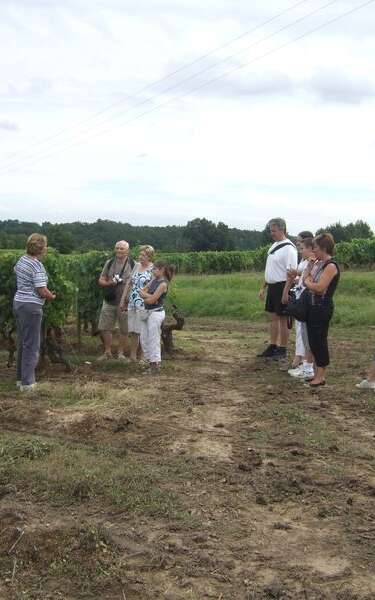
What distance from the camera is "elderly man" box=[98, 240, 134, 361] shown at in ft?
31.8

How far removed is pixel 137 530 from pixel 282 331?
5.96 meters

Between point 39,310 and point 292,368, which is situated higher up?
point 39,310

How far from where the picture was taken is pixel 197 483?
475cm

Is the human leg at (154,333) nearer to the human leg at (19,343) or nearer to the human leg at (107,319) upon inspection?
the human leg at (107,319)

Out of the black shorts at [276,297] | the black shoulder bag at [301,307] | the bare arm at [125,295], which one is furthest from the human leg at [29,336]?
the black shorts at [276,297]

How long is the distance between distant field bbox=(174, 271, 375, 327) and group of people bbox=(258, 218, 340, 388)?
Result: 5.48 metres

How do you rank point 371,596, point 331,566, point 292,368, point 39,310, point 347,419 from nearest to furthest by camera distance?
1. point 371,596
2. point 331,566
3. point 347,419
4. point 39,310
5. point 292,368

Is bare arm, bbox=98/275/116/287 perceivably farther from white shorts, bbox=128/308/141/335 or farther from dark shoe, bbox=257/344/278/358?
dark shoe, bbox=257/344/278/358

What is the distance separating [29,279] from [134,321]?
6.66 feet

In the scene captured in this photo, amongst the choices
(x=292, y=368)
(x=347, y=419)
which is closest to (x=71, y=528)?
(x=347, y=419)

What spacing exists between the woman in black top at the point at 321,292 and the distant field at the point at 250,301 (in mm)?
7252

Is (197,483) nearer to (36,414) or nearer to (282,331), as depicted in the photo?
(36,414)

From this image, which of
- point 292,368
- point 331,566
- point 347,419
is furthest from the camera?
point 292,368

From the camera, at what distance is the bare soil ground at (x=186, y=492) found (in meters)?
3.47
